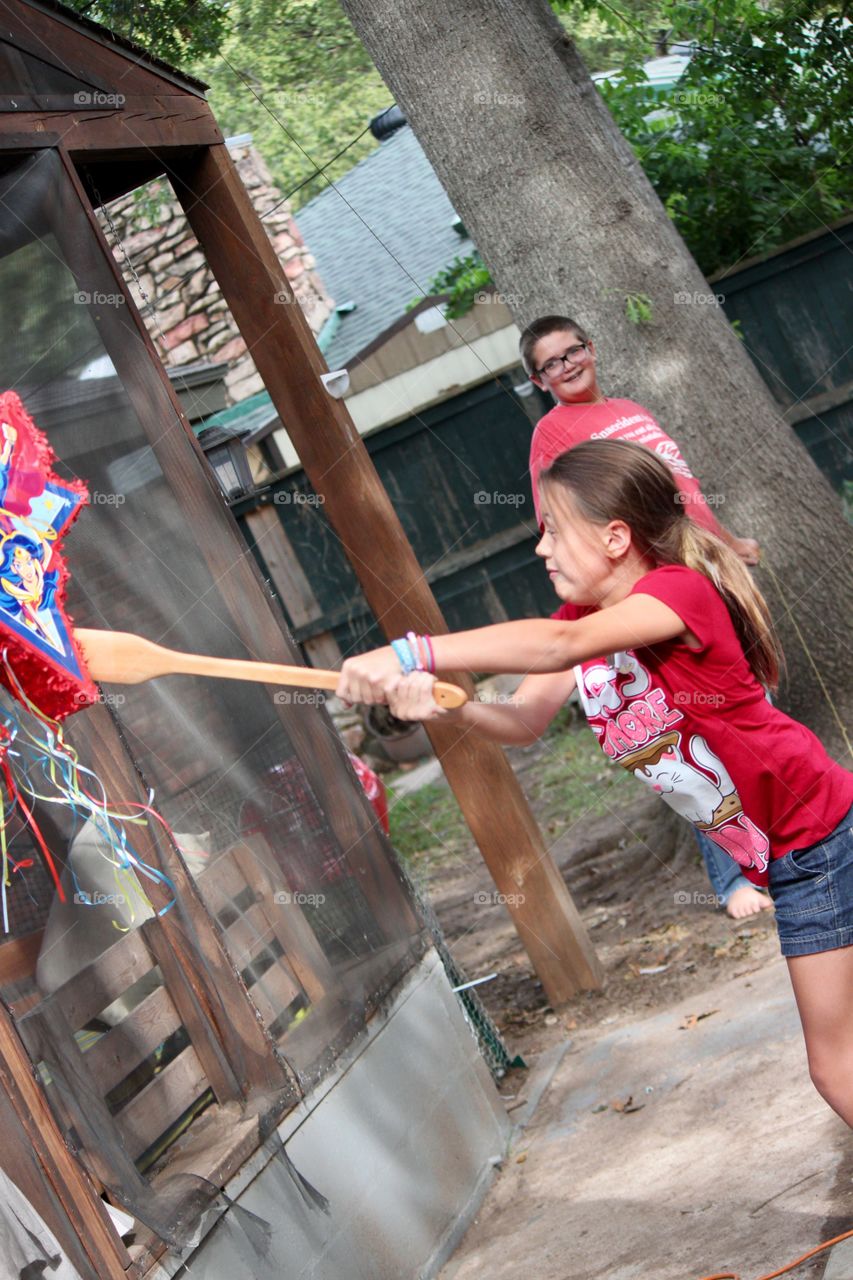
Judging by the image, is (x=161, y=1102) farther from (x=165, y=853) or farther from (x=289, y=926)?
(x=289, y=926)

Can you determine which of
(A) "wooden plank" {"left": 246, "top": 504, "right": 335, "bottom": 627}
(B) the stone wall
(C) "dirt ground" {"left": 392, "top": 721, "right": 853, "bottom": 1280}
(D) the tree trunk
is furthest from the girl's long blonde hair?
(B) the stone wall

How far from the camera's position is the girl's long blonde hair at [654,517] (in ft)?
8.19

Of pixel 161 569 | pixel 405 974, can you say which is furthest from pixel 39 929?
pixel 405 974

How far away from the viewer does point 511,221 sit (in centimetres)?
493

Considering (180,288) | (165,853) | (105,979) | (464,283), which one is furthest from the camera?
(180,288)

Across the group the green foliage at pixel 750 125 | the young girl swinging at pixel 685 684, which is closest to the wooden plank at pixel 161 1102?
the young girl swinging at pixel 685 684

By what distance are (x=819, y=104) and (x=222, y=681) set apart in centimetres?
698

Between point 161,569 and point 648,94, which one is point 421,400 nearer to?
point 648,94

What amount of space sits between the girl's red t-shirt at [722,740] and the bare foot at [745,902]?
1.51 m

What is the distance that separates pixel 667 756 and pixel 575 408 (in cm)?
195

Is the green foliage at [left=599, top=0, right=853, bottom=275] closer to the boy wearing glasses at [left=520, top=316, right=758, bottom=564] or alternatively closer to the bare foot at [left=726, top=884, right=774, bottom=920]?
the boy wearing glasses at [left=520, top=316, right=758, bottom=564]

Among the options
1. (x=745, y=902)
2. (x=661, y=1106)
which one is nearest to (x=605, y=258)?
(x=745, y=902)

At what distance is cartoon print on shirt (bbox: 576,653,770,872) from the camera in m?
2.46

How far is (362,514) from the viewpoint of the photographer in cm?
471
